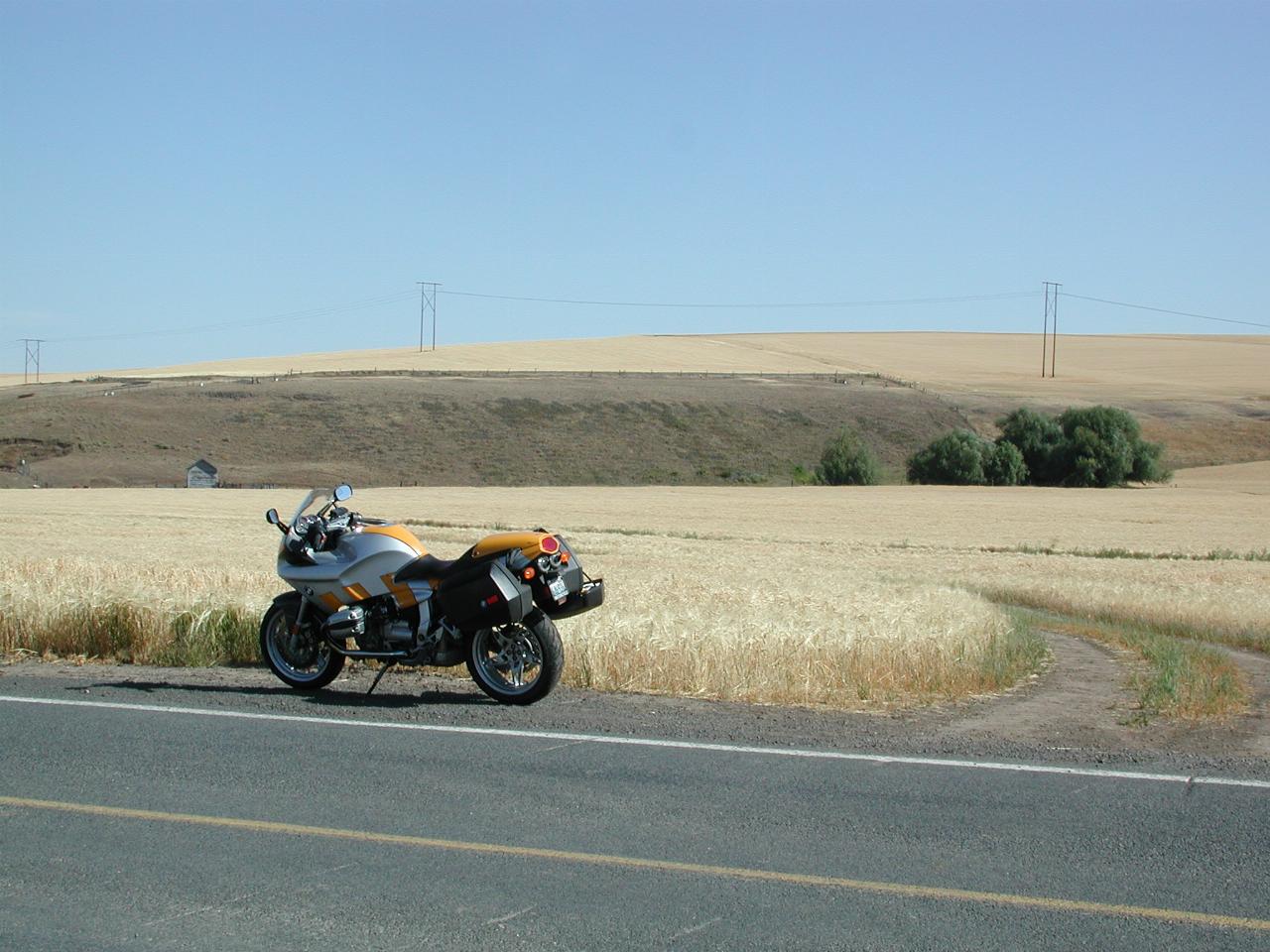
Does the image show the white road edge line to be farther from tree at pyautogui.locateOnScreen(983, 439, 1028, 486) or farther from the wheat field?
tree at pyautogui.locateOnScreen(983, 439, 1028, 486)

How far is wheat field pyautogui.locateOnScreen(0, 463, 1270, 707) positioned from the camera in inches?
420

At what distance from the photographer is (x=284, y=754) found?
7.69 m

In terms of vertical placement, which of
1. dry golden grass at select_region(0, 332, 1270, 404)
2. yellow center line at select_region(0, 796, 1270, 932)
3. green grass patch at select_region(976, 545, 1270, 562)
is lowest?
green grass patch at select_region(976, 545, 1270, 562)

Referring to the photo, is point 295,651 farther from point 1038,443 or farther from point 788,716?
point 1038,443

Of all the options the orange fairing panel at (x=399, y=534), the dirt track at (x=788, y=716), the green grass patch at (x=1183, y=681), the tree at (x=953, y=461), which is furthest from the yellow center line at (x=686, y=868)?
the tree at (x=953, y=461)

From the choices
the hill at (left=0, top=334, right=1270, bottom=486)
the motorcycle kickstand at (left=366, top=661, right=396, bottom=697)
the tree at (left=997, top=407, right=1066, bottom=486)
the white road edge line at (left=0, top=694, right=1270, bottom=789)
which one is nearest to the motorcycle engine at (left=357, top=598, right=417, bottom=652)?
the motorcycle kickstand at (left=366, top=661, right=396, bottom=697)

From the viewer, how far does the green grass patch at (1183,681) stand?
9258mm

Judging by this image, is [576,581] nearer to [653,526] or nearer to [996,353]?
[653,526]

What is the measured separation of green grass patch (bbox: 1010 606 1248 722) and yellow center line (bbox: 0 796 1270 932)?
4.13 m

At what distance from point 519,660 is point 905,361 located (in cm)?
11829

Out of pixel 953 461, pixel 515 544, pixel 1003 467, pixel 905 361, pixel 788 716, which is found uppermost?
pixel 905 361

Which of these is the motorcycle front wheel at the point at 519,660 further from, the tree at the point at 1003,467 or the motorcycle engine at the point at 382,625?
the tree at the point at 1003,467

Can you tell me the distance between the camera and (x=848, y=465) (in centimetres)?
7531

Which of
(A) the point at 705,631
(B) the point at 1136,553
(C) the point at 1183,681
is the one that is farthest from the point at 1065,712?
(B) the point at 1136,553
